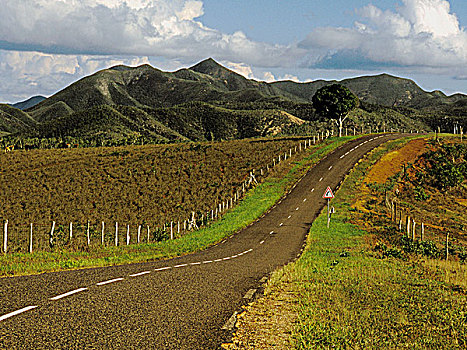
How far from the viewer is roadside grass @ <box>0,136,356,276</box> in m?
17.0

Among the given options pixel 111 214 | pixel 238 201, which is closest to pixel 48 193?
pixel 111 214

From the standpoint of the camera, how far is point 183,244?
1144 inches

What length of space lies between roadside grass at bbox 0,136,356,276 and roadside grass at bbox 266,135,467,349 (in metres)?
7.54

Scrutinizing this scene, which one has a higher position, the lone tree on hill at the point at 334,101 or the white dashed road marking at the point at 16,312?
the lone tree on hill at the point at 334,101

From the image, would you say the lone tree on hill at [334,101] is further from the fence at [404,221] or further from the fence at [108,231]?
the fence at [404,221]

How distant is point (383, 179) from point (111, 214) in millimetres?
33076

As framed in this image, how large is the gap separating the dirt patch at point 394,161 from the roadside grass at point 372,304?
34.4 metres

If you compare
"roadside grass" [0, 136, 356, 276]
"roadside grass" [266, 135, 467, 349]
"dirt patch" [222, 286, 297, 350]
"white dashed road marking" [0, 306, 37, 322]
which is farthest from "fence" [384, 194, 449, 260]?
"white dashed road marking" [0, 306, 37, 322]

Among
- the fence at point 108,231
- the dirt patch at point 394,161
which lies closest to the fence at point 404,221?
the dirt patch at point 394,161

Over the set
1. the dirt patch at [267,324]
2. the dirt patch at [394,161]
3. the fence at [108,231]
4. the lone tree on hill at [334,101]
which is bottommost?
the fence at [108,231]

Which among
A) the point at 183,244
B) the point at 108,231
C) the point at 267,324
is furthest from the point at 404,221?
the point at 267,324

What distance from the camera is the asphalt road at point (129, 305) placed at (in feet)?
27.0

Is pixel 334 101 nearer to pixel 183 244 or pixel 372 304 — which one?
pixel 183 244

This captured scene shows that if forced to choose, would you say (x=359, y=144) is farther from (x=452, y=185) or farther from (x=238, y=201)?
(x=238, y=201)
